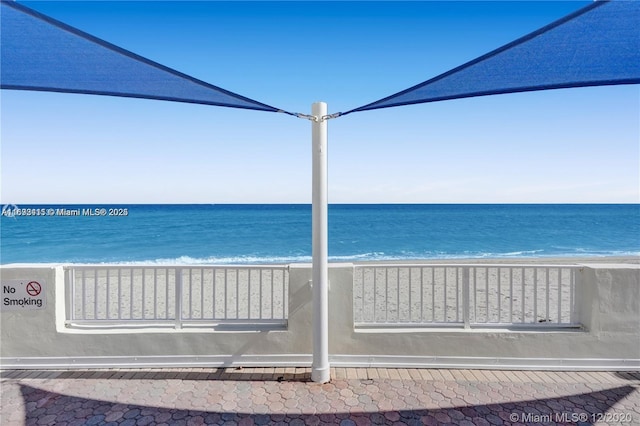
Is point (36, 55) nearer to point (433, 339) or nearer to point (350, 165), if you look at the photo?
point (433, 339)

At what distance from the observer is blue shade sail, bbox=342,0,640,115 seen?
1698 millimetres

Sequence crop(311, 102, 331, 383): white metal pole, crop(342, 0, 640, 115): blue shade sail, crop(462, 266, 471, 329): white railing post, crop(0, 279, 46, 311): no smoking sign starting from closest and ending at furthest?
crop(342, 0, 640, 115): blue shade sail → crop(311, 102, 331, 383): white metal pole → crop(0, 279, 46, 311): no smoking sign → crop(462, 266, 471, 329): white railing post

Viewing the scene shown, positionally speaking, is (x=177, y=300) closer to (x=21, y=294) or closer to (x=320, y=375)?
(x=21, y=294)

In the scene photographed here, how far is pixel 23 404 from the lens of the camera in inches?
93.1

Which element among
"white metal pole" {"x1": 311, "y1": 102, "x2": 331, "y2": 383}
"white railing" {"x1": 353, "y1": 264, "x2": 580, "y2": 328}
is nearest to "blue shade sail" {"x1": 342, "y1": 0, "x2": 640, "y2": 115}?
"white metal pole" {"x1": 311, "y1": 102, "x2": 331, "y2": 383}

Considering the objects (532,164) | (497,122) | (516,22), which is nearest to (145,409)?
(516,22)

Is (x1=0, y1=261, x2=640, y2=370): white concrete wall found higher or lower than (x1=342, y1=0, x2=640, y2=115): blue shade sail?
lower

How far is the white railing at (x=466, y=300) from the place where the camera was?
9.52ft

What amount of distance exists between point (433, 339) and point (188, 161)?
31109 millimetres

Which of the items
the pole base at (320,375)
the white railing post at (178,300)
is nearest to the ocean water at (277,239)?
the white railing post at (178,300)

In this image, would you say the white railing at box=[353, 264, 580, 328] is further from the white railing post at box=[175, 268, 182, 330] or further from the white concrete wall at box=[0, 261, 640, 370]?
the white railing post at box=[175, 268, 182, 330]

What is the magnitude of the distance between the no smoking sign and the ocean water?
40.6 feet

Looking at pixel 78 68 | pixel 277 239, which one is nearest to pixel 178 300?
pixel 78 68

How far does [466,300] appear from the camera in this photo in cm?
290
